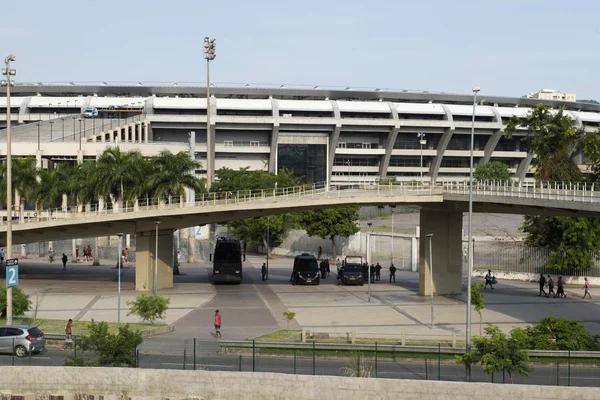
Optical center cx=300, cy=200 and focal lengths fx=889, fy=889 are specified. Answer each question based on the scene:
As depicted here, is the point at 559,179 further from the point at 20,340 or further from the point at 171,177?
the point at 20,340

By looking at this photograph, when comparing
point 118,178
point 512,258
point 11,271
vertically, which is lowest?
point 512,258

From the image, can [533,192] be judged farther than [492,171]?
No

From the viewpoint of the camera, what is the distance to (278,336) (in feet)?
141

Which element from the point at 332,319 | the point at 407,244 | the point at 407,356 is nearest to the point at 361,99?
the point at 407,244

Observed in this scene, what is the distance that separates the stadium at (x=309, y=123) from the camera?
487 ft

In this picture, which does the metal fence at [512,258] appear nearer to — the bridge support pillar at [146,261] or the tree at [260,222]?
the tree at [260,222]

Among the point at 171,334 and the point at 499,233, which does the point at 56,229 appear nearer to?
the point at 171,334

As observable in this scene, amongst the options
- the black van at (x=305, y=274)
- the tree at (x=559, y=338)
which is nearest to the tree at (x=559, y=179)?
the black van at (x=305, y=274)

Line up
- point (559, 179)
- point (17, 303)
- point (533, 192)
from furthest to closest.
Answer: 1. point (559, 179)
2. point (533, 192)
3. point (17, 303)

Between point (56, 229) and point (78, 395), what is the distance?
3917 cm

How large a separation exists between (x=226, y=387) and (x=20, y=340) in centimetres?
1202

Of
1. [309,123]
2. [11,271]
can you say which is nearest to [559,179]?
[11,271]

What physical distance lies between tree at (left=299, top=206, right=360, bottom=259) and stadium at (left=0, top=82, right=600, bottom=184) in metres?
49.7

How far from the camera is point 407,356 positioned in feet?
117
